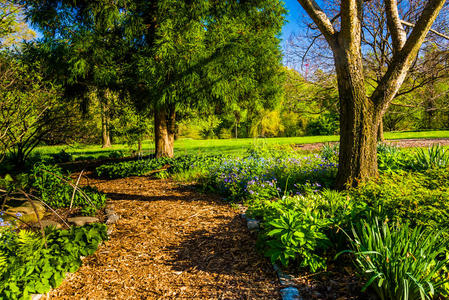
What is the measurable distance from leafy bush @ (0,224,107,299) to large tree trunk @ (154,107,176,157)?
5938 millimetres

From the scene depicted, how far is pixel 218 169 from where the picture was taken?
6.10 metres

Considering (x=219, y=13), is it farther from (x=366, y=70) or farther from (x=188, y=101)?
(x=366, y=70)

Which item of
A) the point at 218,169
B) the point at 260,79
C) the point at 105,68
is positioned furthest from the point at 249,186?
the point at 260,79

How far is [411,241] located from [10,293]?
318 centimetres

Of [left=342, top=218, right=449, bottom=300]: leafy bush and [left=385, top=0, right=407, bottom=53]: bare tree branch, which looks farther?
[left=385, top=0, right=407, bottom=53]: bare tree branch

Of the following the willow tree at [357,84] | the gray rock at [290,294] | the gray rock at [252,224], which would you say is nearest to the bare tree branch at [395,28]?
the willow tree at [357,84]

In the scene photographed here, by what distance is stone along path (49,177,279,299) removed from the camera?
2.34 meters

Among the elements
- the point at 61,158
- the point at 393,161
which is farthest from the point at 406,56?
the point at 61,158

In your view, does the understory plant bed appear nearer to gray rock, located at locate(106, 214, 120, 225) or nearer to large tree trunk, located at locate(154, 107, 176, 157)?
gray rock, located at locate(106, 214, 120, 225)

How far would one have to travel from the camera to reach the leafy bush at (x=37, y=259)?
2021 millimetres

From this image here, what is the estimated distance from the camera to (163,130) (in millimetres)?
8727

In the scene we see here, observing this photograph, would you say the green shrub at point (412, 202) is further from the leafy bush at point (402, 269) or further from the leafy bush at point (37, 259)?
the leafy bush at point (37, 259)

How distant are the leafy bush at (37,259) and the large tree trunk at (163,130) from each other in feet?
19.5

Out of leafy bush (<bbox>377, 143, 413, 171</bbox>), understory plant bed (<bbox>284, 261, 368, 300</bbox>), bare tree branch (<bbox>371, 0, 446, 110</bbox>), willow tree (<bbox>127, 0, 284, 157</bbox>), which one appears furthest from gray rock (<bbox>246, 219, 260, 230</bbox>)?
willow tree (<bbox>127, 0, 284, 157</bbox>)
